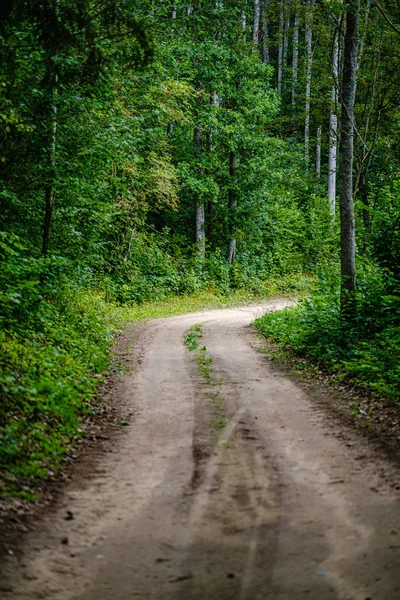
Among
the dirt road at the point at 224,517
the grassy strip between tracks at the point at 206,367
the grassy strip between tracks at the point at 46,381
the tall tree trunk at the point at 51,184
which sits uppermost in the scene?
the tall tree trunk at the point at 51,184

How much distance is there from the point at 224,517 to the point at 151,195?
21304 millimetres

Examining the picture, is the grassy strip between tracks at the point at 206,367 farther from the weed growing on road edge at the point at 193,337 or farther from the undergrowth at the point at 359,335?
the undergrowth at the point at 359,335

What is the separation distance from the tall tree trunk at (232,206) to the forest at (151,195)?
10 cm

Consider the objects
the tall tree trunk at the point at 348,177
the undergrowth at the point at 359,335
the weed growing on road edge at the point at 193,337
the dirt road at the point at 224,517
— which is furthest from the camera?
the weed growing on road edge at the point at 193,337

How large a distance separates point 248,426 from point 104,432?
2.06 m

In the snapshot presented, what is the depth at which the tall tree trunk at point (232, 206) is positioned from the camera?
28798mm

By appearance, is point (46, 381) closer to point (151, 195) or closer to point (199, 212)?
point (151, 195)

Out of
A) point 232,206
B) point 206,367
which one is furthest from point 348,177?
point 232,206

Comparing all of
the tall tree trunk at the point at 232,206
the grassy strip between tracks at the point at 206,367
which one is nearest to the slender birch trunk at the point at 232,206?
the tall tree trunk at the point at 232,206

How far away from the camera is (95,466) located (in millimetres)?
6172

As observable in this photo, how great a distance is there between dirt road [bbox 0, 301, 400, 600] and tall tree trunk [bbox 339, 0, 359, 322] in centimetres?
529

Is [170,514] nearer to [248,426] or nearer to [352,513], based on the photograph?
[352,513]

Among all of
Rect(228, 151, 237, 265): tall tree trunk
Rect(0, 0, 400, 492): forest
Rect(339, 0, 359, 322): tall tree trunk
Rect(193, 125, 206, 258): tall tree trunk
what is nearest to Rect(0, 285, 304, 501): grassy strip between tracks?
Rect(0, 0, 400, 492): forest

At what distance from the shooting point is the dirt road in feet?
12.6
